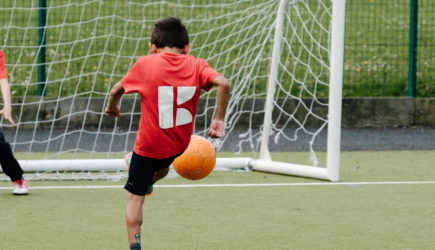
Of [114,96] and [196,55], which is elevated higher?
[196,55]

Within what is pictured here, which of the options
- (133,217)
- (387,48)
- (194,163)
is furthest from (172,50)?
(387,48)

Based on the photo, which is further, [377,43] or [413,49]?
[377,43]

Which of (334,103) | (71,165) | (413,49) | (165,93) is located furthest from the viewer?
(413,49)

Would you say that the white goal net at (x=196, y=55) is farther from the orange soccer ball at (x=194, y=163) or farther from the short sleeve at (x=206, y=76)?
the short sleeve at (x=206, y=76)

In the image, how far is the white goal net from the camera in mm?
7273

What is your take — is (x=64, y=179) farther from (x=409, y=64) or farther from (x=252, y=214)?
(x=409, y=64)

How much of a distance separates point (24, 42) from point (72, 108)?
1.04 meters

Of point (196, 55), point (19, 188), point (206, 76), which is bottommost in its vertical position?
point (19, 188)

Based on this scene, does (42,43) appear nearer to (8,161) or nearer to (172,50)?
(8,161)

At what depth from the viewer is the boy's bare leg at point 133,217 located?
151 inches

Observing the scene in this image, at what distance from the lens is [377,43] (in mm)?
11422

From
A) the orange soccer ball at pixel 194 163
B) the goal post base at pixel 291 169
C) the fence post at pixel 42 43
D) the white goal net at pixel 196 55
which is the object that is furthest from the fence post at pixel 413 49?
the orange soccer ball at pixel 194 163

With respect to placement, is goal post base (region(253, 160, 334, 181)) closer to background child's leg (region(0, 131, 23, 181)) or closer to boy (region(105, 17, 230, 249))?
background child's leg (region(0, 131, 23, 181))

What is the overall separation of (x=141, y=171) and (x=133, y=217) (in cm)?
23
